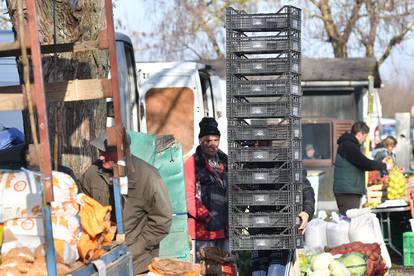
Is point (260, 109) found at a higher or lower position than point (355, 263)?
higher

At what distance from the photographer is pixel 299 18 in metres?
6.82

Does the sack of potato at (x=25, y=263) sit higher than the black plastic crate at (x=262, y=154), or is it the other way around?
the black plastic crate at (x=262, y=154)

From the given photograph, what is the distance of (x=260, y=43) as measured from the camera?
22.0 ft

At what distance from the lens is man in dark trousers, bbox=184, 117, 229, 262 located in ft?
27.8

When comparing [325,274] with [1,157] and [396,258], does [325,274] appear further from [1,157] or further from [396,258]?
[396,258]

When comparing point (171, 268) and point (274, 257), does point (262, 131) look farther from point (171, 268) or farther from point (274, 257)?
point (171, 268)

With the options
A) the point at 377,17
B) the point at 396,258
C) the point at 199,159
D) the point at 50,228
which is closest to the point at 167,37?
the point at 377,17

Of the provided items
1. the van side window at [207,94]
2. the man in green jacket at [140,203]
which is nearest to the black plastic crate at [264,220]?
the man in green jacket at [140,203]

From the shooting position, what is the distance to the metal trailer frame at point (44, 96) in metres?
4.03

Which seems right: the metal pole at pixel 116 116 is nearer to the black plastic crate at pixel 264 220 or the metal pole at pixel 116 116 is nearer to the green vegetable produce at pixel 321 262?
the black plastic crate at pixel 264 220

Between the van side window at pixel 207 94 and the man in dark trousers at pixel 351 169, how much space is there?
2.45 m

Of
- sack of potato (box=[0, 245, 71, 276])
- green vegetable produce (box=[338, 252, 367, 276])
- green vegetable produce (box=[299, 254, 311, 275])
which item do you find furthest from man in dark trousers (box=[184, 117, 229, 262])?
sack of potato (box=[0, 245, 71, 276])

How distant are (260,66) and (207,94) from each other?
750 centimetres

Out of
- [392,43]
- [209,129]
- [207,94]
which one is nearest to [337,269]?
[209,129]
